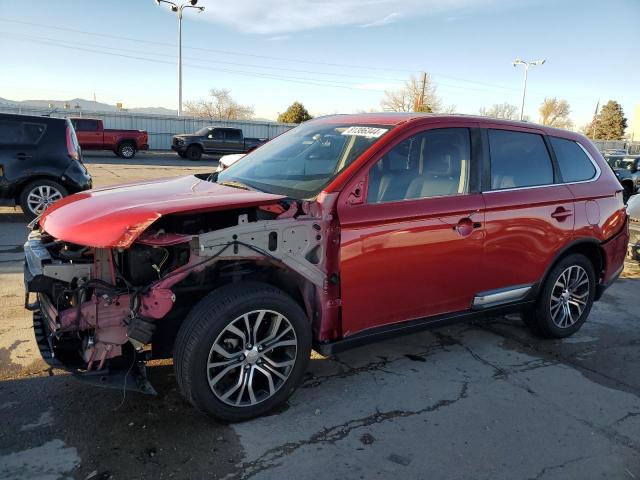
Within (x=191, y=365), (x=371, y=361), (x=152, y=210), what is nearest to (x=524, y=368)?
(x=371, y=361)

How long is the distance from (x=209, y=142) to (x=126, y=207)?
24.5 m

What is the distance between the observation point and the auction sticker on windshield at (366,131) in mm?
3512

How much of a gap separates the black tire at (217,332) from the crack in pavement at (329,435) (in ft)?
1.13

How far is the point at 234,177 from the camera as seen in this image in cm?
397

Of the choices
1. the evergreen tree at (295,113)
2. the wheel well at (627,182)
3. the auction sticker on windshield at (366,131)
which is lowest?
the wheel well at (627,182)

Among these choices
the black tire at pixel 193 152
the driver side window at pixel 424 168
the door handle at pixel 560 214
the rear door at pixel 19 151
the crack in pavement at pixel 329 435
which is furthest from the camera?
the black tire at pixel 193 152

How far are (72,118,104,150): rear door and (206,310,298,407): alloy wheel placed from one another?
22.7m

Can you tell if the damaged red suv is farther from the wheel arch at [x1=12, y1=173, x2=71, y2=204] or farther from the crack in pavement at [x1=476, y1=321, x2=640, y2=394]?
the wheel arch at [x1=12, y1=173, x2=71, y2=204]

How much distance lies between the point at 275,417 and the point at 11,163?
276 inches

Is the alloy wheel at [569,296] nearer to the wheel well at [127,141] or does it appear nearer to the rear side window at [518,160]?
the rear side window at [518,160]

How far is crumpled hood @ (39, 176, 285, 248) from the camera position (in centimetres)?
265

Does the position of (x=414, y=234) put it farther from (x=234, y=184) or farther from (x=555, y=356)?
(x=555, y=356)

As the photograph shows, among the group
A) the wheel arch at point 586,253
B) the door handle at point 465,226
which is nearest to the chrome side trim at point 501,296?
the wheel arch at point 586,253

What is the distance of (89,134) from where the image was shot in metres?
22.8
